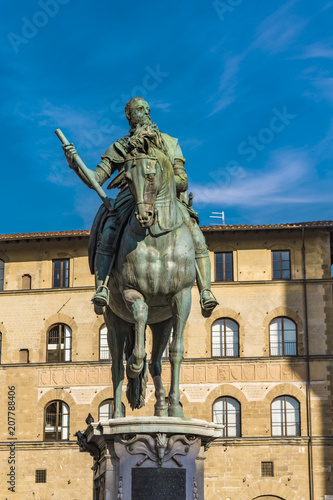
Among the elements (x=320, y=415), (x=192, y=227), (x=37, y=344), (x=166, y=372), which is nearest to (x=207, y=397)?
(x=166, y=372)

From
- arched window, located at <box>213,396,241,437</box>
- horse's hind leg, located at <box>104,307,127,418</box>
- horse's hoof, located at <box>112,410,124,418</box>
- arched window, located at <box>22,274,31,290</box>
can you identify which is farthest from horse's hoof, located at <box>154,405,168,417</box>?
arched window, located at <box>22,274,31,290</box>

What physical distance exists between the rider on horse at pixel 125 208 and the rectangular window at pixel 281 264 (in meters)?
31.9

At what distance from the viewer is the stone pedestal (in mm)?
10375

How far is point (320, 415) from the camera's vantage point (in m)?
41.8

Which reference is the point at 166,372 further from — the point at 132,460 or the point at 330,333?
the point at 132,460

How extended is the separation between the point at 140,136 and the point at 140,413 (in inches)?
1226

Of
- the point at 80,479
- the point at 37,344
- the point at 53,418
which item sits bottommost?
the point at 80,479

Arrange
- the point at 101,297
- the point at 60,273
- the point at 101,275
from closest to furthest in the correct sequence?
the point at 101,297
the point at 101,275
the point at 60,273

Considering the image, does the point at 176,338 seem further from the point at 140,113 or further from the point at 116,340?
the point at 140,113

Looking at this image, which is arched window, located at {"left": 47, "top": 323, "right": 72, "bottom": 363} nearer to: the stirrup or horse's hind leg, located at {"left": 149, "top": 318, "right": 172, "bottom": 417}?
horse's hind leg, located at {"left": 149, "top": 318, "right": 172, "bottom": 417}

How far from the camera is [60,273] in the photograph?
45000 millimetres

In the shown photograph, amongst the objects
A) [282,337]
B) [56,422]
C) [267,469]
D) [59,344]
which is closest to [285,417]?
[267,469]

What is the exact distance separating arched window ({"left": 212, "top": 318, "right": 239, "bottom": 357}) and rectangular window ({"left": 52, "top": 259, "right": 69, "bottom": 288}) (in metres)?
7.24

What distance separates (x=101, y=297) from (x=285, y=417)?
32086 mm
